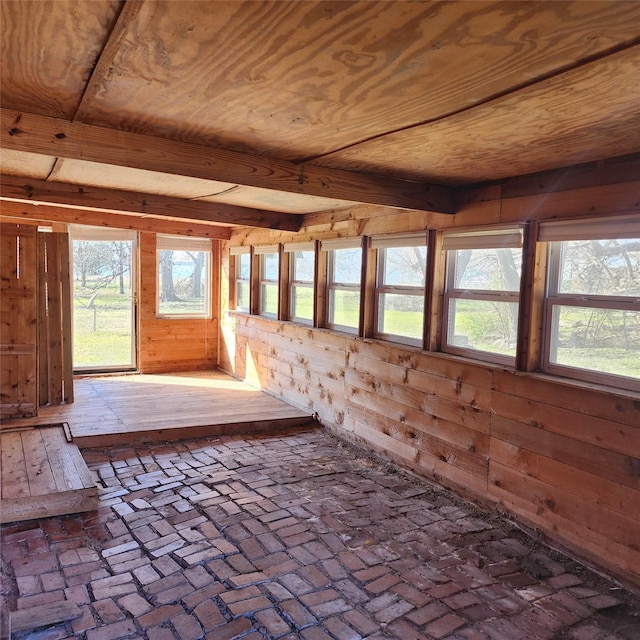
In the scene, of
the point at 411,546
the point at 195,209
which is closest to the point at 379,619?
the point at 411,546

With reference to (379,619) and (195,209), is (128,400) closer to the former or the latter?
(195,209)

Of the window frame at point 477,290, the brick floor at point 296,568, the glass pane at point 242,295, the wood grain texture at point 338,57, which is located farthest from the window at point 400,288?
the glass pane at point 242,295

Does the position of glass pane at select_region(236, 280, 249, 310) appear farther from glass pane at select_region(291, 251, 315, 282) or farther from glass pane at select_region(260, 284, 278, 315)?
glass pane at select_region(291, 251, 315, 282)

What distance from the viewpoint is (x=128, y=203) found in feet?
16.0

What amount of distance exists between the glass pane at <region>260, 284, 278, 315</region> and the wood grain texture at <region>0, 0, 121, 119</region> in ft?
15.7

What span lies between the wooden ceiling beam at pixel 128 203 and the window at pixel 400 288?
1.56m

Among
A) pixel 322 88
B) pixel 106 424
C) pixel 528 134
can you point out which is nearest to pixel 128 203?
pixel 106 424

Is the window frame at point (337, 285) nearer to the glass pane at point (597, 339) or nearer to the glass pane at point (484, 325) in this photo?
the glass pane at point (484, 325)

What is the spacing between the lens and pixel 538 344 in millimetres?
3322

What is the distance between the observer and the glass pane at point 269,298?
6996mm

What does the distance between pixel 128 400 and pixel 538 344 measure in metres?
4.69

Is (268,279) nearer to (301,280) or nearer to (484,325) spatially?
(301,280)

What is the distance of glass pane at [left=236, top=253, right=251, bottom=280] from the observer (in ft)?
25.8

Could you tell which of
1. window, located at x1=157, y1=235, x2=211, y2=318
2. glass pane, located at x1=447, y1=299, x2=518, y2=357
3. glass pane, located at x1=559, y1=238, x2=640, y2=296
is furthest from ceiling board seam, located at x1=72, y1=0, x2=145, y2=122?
window, located at x1=157, y1=235, x2=211, y2=318
